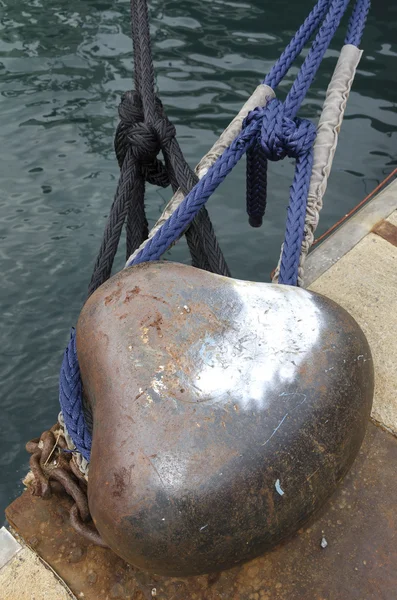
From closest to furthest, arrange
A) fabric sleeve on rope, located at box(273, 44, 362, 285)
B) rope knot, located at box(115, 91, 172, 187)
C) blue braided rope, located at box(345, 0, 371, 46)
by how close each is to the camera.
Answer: fabric sleeve on rope, located at box(273, 44, 362, 285) → rope knot, located at box(115, 91, 172, 187) → blue braided rope, located at box(345, 0, 371, 46)

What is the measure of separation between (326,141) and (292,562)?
4.89 feet

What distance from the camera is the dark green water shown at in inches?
136

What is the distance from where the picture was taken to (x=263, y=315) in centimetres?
158

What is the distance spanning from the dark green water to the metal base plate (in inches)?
42.2

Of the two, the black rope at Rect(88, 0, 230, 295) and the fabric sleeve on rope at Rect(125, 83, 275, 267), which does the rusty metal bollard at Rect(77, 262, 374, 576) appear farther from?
the fabric sleeve on rope at Rect(125, 83, 275, 267)

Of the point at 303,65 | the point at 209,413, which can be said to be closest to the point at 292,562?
the point at 209,413

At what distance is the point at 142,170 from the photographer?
2.31 metres

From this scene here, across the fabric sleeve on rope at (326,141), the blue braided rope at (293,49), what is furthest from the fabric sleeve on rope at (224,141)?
the fabric sleeve on rope at (326,141)

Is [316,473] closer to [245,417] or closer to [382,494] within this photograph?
[245,417]

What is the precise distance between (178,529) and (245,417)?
1.03ft

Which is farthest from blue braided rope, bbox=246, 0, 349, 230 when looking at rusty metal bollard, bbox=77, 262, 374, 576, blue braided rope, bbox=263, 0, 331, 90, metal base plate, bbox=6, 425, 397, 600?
metal base plate, bbox=6, 425, 397, 600

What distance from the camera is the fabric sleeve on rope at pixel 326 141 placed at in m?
2.07

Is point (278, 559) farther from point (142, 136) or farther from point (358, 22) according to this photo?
point (358, 22)

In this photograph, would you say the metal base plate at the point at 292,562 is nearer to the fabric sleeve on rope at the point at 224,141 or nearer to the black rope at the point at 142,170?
the black rope at the point at 142,170
